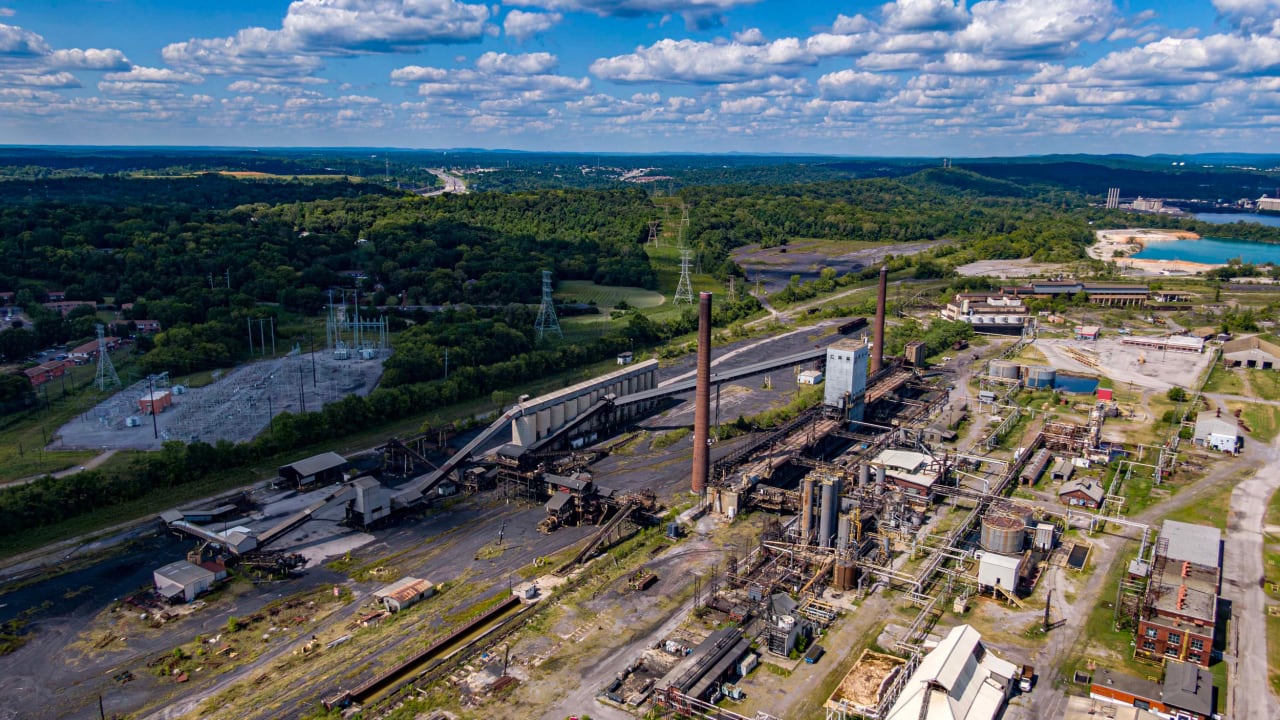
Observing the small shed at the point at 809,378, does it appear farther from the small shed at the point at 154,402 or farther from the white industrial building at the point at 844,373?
the small shed at the point at 154,402

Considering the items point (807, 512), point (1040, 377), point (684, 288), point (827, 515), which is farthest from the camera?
point (684, 288)

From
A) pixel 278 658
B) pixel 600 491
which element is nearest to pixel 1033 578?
pixel 600 491

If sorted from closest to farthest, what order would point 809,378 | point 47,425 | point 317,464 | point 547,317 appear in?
1. point 317,464
2. point 47,425
3. point 809,378
4. point 547,317

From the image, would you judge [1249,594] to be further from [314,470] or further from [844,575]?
[314,470]

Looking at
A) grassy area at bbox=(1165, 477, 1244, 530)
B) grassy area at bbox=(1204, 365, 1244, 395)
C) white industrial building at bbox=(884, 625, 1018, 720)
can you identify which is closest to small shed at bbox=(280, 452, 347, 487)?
white industrial building at bbox=(884, 625, 1018, 720)

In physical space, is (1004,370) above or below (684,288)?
below

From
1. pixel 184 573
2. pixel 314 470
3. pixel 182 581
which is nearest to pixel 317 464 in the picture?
pixel 314 470

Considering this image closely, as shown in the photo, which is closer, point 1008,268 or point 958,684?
point 958,684
